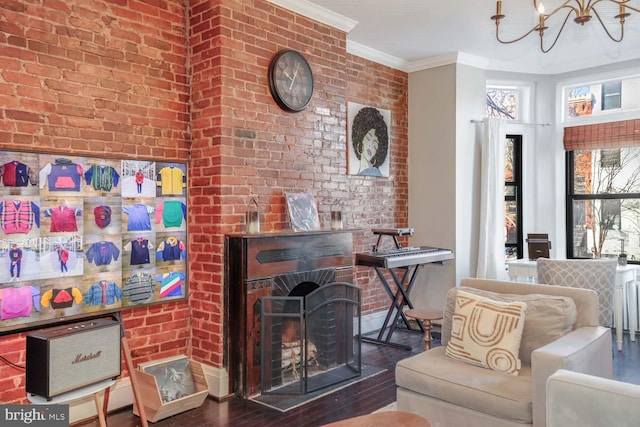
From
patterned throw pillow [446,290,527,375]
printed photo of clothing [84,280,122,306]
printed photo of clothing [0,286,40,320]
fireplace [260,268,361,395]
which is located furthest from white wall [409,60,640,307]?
printed photo of clothing [0,286,40,320]

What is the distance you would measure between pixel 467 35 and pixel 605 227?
9.24 feet

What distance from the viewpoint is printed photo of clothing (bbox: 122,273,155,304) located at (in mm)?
3293

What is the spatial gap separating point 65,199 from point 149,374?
3.99ft

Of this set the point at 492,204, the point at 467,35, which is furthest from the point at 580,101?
the point at 467,35

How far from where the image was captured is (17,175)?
279 cm

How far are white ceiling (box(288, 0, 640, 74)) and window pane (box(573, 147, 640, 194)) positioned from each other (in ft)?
3.36

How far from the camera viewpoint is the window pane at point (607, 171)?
5.49 meters

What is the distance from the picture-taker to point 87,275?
10.1 ft

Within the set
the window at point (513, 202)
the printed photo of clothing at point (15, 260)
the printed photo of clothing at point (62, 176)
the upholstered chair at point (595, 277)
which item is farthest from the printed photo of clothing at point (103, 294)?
the window at point (513, 202)

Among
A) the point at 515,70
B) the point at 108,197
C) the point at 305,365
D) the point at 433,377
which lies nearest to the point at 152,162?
the point at 108,197

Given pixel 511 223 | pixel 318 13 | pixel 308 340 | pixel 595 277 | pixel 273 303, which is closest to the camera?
pixel 273 303

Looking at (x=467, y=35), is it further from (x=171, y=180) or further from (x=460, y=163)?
(x=171, y=180)

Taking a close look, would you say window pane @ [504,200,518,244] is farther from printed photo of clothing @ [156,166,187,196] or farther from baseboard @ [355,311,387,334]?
printed photo of clothing @ [156,166,187,196]

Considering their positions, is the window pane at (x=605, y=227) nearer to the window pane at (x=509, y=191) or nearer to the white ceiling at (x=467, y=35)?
the window pane at (x=509, y=191)
